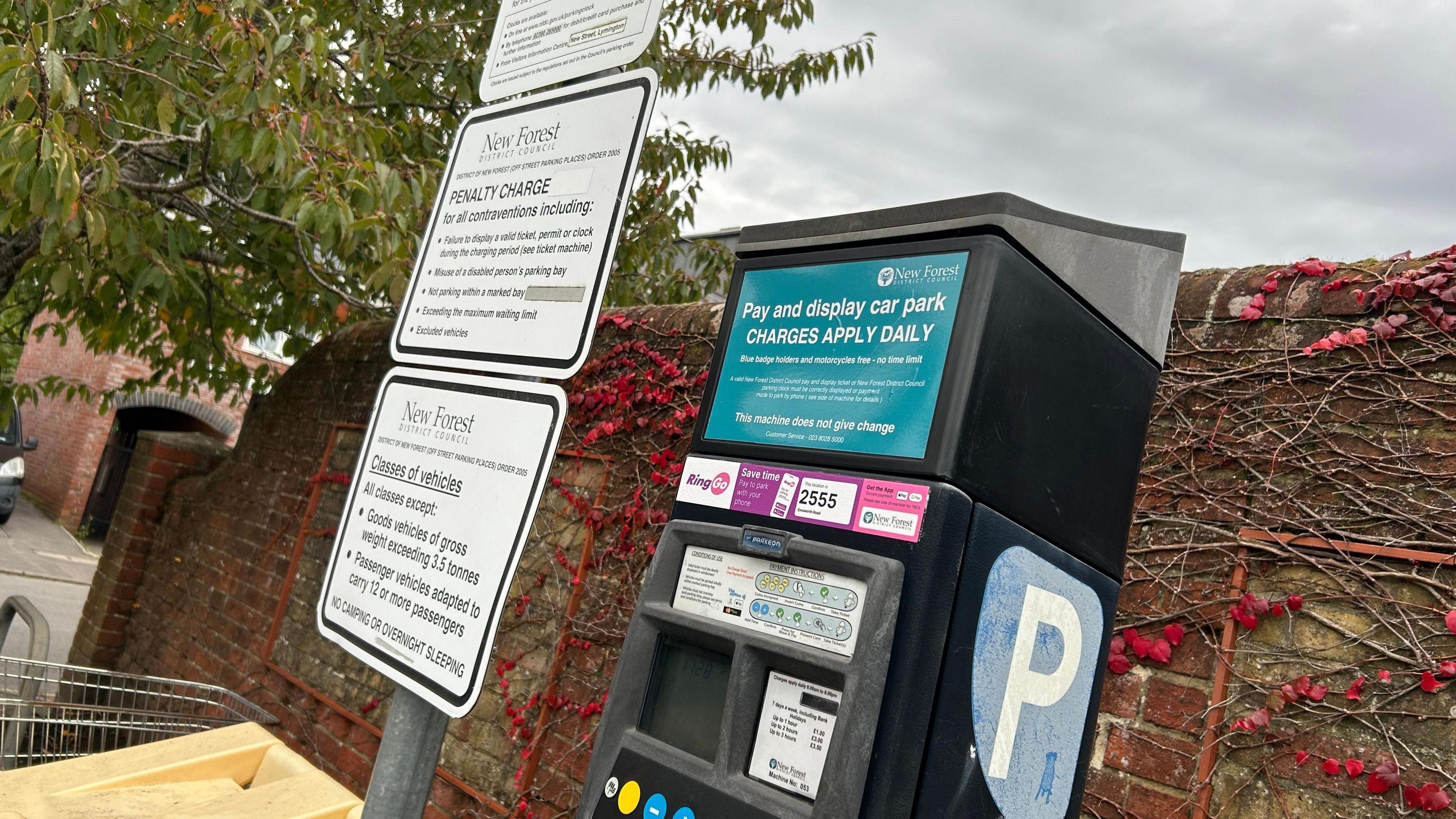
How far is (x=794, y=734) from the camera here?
1588mm

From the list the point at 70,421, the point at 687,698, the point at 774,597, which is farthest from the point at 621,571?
the point at 70,421

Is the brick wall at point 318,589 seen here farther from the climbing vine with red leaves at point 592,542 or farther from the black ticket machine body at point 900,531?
the black ticket machine body at point 900,531

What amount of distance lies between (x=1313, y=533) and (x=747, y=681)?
1529mm

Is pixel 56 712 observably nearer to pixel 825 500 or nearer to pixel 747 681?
pixel 747 681

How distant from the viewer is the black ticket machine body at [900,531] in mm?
1509

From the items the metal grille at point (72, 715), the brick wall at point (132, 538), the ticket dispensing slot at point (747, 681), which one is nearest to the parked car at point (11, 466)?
the brick wall at point (132, 538)

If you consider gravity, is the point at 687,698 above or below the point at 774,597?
below

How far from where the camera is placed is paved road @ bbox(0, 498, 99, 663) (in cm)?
957

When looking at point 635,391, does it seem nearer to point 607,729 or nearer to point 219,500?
point 607,729

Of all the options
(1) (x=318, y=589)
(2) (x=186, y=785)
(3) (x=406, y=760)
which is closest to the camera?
(3) (x=406, y=760)

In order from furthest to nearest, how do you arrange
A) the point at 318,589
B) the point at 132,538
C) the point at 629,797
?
the point at 132,538, the point at 318,589, the point at 629,797

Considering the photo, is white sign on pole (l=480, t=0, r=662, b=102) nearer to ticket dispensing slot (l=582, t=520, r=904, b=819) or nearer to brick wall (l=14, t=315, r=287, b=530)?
ticket dispensing slot (l=582, t=520, r=904, b=819)

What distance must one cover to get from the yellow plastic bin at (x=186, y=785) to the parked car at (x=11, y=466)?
1385cm

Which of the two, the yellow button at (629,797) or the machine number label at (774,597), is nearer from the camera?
the machine number label at (774,597)
